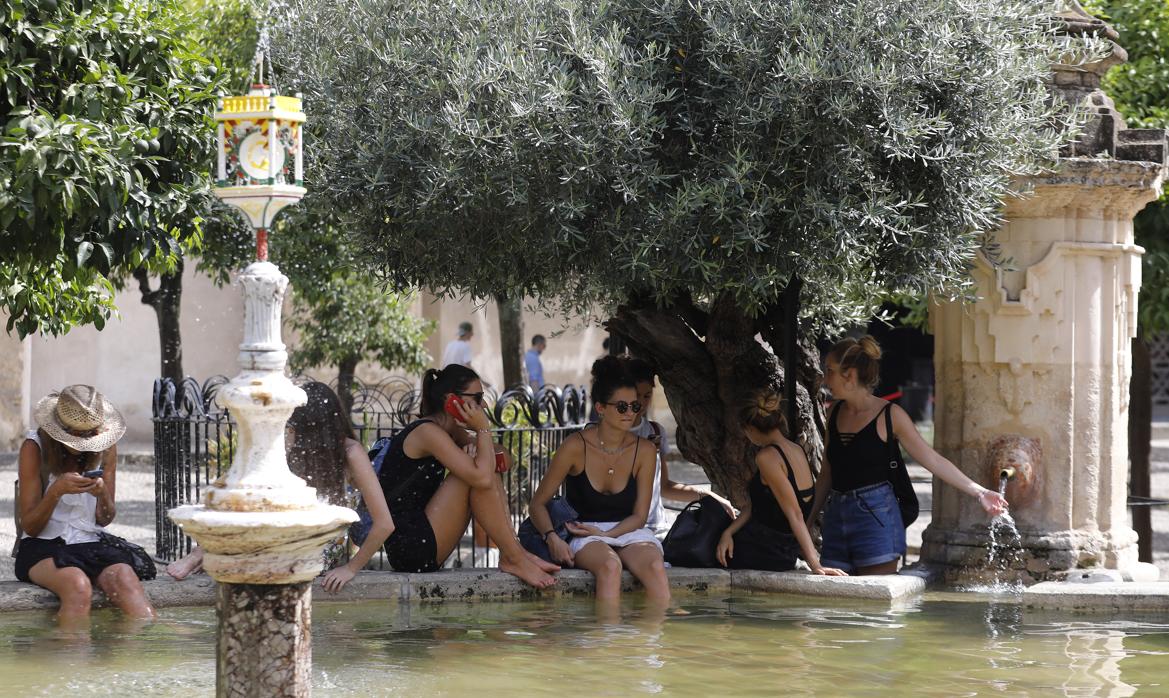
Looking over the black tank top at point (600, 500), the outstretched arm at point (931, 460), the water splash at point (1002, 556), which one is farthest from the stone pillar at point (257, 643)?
the water splash at point (1002, 556)

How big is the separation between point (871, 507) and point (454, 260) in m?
2.46

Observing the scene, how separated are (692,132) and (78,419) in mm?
3085

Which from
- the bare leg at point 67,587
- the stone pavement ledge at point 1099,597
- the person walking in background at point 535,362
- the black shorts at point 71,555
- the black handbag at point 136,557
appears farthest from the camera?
the person walking in background at point 535,362

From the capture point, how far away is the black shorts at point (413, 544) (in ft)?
23.7

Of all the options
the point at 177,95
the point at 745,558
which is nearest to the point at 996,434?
the point at 745,558

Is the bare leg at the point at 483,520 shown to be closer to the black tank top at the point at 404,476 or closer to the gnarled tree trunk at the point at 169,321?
the black tank top at the point at 404,476

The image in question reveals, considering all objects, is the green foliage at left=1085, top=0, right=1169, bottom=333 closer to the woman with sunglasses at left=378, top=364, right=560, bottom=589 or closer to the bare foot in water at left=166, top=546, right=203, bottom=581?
the woman with sunglasses at left=378, top=364, right=560, bottom=589

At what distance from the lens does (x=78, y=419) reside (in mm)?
6730

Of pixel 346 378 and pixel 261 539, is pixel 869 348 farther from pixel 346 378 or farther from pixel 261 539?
pixel 346 378

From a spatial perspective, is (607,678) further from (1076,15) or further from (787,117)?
(1076,15)

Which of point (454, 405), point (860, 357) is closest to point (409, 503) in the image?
point (454, 405)

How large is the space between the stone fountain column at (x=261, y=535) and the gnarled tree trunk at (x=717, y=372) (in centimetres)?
399

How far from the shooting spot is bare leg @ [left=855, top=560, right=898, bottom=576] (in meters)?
7.50

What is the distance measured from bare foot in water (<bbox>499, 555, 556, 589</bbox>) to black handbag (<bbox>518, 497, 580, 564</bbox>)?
26cm
